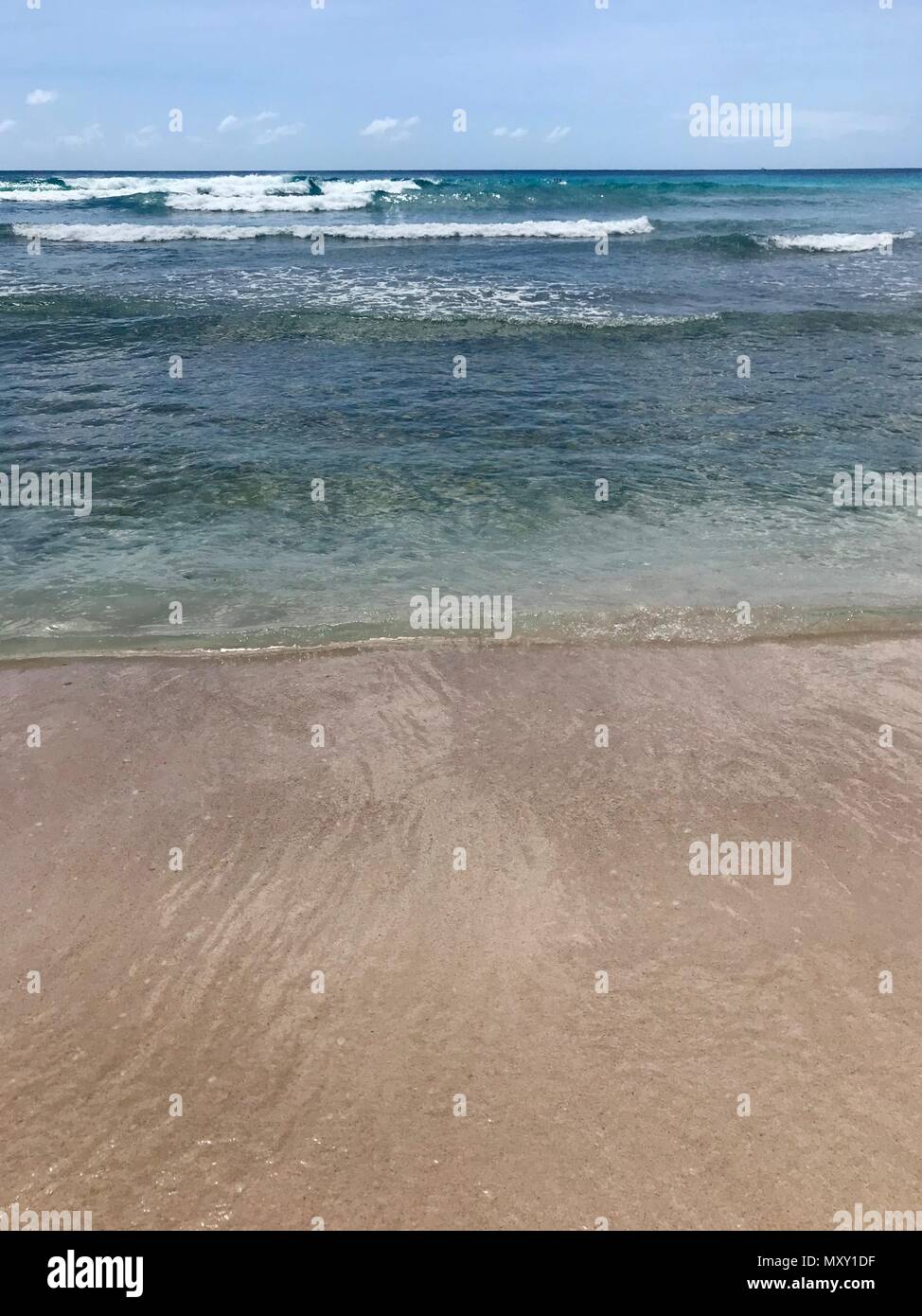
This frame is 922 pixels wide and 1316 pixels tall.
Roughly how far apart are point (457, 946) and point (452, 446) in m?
7.92

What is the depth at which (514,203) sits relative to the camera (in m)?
45.2

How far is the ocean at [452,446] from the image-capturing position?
7426 millimetres

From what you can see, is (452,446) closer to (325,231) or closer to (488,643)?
(488,643)

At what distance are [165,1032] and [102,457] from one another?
841 cm

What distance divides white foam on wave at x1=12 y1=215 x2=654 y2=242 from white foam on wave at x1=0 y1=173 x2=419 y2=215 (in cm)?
805

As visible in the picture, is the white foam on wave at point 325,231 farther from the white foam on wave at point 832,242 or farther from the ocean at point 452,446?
the ocean at point 452,446

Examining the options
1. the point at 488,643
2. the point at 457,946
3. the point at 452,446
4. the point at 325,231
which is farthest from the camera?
the point at 325,231

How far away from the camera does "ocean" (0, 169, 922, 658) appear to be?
7.43 metres

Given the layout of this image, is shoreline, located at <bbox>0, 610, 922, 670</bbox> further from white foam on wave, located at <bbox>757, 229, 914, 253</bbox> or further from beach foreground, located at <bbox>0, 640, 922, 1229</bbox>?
white foam on wave, located at <bbox>757, 229, 914, 253</bbox>

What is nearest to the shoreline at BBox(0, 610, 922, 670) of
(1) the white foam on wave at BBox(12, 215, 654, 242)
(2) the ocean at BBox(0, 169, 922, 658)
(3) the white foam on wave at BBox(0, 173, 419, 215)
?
(2) the ocean at BBox(0, 169, 922, 658)

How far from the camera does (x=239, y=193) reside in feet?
163

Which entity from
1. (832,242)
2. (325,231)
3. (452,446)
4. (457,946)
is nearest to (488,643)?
(457,946)

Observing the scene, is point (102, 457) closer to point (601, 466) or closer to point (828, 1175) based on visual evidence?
point (601, 466)

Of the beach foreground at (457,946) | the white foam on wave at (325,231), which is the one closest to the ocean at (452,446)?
the beach foreground at (457,946)
